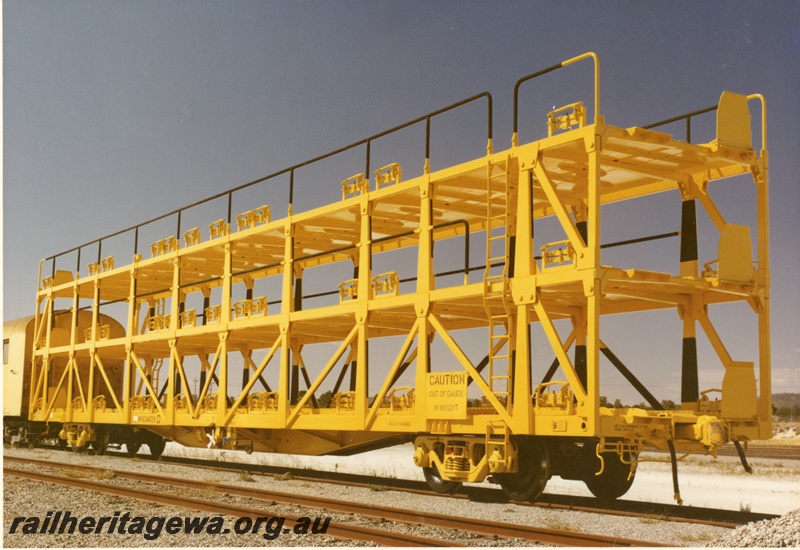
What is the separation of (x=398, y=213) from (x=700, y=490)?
8.97 m

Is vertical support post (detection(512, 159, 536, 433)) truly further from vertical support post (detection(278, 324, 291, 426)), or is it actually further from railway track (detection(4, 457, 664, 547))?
vertical support post (detection(278, 324, 291, 426))

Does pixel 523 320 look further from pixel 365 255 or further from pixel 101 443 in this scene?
pixel 101 443

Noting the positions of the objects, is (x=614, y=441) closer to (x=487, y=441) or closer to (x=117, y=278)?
(x=487, y=441)

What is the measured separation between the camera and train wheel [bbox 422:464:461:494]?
15.8m

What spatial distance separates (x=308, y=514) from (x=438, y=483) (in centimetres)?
382

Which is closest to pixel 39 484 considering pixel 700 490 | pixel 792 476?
pixel 700 490

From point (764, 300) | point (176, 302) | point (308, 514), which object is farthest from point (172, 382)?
point (764, 300)

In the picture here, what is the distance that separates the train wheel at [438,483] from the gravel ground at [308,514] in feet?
1.44

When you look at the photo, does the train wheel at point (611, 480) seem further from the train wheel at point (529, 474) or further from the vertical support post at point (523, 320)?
the vertical support post at point (523, 320)

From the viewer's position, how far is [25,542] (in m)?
11.2

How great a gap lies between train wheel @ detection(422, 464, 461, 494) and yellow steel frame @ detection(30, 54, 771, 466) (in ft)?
3.33

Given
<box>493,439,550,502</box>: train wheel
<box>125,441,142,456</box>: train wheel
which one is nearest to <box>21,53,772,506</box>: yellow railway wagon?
<box>493,439,550,502</box>: train wheel

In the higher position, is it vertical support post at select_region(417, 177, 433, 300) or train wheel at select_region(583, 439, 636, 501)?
vertical support post at select_region(417, 177, 433, 300)

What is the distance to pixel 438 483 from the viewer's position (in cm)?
1608
